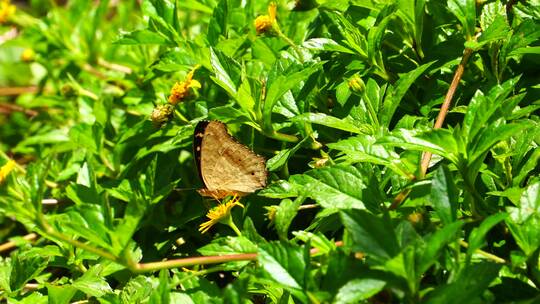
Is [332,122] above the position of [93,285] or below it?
above

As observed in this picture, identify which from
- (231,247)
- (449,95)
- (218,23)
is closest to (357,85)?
(449,95)

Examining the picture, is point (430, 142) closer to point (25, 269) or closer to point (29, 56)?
point (25, 269)

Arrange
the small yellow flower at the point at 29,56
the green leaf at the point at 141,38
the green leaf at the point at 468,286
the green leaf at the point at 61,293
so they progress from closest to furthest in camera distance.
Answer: the green leaf at the point at 468,286
the green leaf at the point at 61,293
the green leaf at the point at 141,38
the small yellow flower at the point at 29,56

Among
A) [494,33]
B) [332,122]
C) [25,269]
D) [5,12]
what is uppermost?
[494,33]

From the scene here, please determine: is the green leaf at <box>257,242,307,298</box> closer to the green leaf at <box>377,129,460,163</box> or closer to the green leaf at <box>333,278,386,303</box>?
the green leaf at <box>333,278,386,303</box>

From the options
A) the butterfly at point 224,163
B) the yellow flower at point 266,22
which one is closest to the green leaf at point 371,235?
the butterfly at point 224,163

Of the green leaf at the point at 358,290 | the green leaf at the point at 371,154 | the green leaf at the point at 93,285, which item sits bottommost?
the green leaf at the point at 93,285

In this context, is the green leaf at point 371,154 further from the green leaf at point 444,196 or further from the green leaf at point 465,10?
the green leaf at point 465,10
